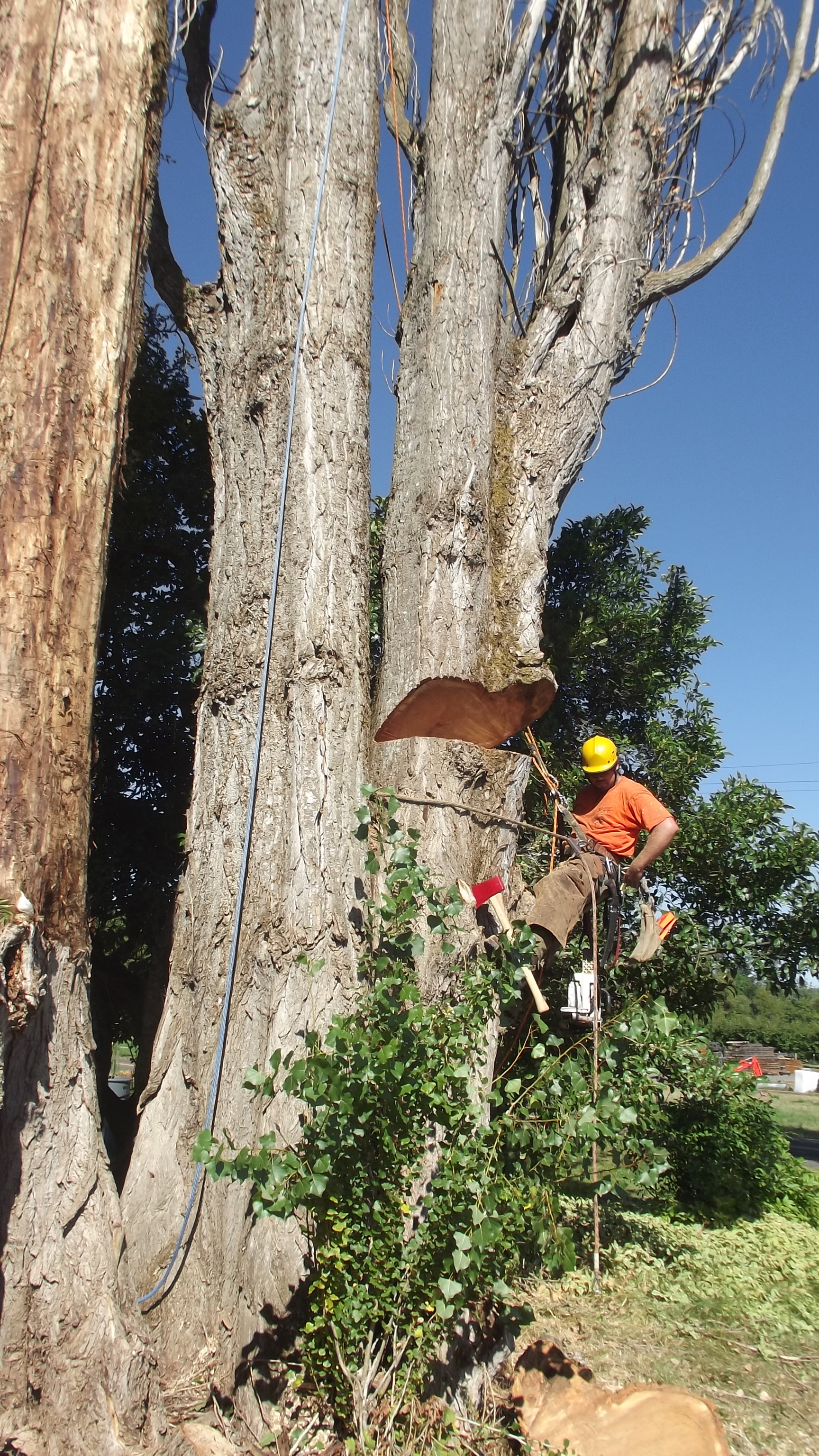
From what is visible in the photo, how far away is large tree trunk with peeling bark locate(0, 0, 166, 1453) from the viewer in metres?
2.95

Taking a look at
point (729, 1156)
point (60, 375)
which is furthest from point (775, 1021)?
point (60, 375)

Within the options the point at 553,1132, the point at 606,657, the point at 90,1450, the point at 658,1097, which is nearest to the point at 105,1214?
the point at 90,1450

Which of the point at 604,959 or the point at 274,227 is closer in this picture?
the point at 274,227

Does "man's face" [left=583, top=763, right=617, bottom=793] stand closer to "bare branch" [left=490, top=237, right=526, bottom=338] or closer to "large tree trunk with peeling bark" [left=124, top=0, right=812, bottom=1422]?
"large tree trunk with peeling bark" [left=124, top=0, right=812, bottom=1422]

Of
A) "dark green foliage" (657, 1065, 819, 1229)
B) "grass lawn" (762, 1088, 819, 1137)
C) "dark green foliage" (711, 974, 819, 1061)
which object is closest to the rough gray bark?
"dark green foliage" (657, 1065, 819, 1229)

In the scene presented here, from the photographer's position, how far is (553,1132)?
338 centimetres

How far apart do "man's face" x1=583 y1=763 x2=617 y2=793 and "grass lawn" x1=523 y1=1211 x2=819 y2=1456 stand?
269 centimetres

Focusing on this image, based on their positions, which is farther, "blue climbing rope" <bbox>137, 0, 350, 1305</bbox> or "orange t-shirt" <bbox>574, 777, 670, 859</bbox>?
"orange t-shirt" <bbox>574, 777, 670, 859</bbox>

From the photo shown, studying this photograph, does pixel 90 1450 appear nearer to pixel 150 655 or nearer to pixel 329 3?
pixel 150 655

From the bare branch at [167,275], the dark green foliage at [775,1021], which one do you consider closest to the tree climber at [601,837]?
the bare branch at [167,275]

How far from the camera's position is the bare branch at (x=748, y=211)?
18.8ft

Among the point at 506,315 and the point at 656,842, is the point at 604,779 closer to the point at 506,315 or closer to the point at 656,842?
the point at 656,842

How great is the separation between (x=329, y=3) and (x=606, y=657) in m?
4.81

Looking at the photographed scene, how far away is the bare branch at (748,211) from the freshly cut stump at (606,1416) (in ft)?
17.5
